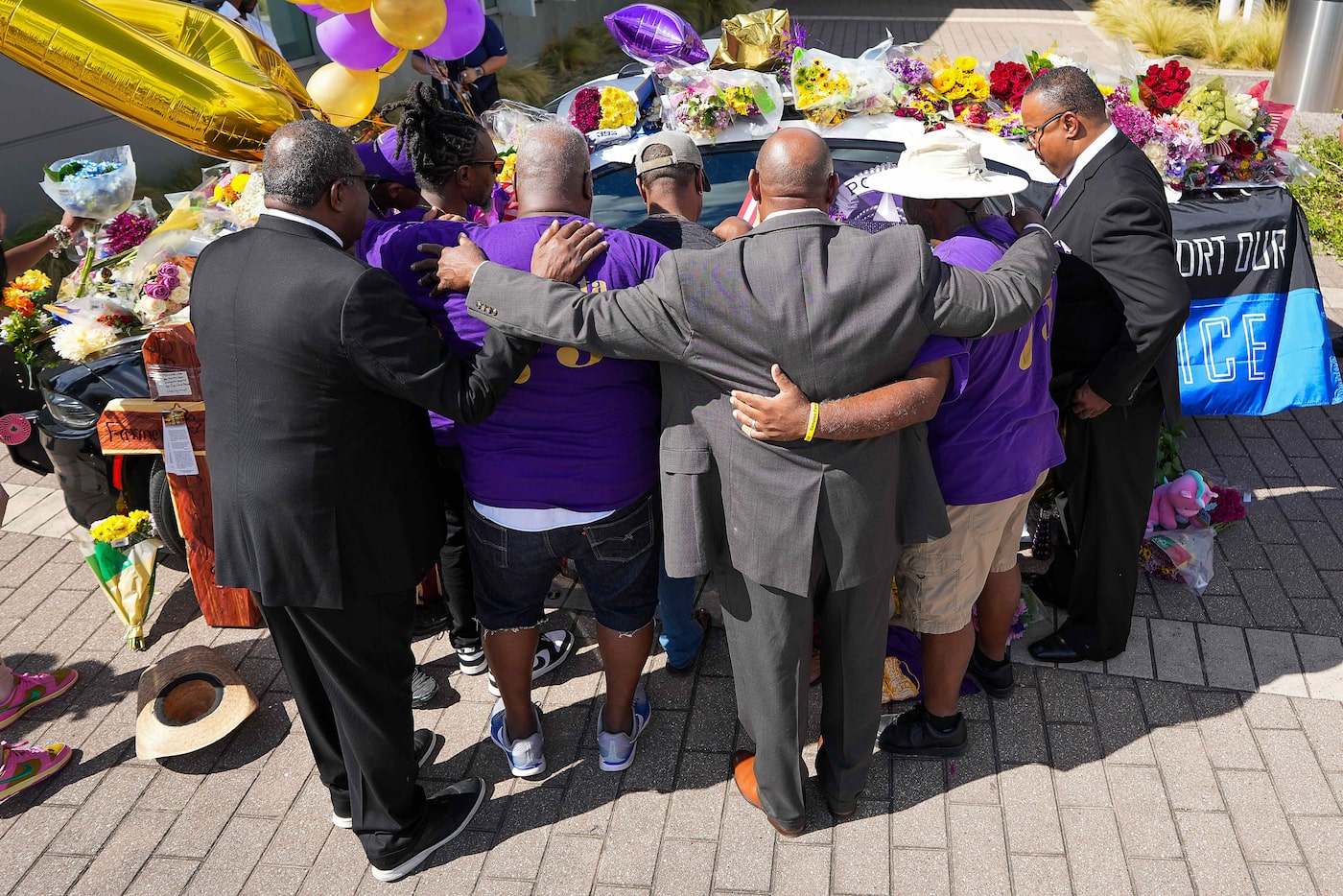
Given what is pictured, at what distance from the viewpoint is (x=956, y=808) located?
9.77 feet

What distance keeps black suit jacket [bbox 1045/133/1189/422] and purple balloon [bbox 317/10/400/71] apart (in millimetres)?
2724

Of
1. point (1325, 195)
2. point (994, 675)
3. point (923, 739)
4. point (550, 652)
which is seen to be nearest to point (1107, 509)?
point (994, 675)

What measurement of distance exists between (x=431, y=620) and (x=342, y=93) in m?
2.22

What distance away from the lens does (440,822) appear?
9.65 feet

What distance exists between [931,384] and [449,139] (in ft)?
5.46

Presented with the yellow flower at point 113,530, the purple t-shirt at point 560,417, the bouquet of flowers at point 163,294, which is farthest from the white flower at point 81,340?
the purple t-shirt at point 560,417

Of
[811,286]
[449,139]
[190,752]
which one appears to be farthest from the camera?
[190,752]

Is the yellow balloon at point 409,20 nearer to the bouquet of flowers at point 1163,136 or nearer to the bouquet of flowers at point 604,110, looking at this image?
the bouquet of flowers at point 604,110

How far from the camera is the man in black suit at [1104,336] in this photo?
296 cm

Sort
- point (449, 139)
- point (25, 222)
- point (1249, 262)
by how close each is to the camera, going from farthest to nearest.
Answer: point (25, 222) < point (1249, 262) < point (449, 139)

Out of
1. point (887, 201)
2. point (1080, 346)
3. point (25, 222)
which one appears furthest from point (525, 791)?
point (25, 222)

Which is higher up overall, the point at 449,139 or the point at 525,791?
the point at 449,139

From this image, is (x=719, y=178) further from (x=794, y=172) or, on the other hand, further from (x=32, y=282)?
(x=32, y=282)

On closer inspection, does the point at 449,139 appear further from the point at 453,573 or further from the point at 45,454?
the point at 45,454
